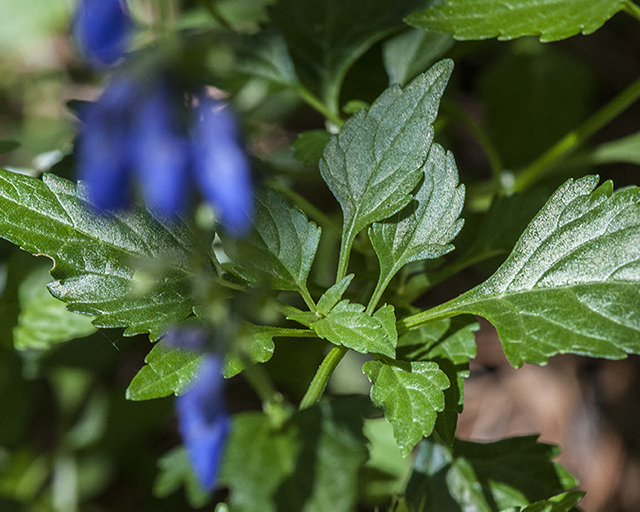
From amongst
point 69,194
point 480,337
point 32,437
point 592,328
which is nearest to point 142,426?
point 32,437

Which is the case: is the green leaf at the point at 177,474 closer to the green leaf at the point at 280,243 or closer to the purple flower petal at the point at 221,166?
the green leaf at the point at 280,243

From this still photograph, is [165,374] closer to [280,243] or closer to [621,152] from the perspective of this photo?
[280,243]

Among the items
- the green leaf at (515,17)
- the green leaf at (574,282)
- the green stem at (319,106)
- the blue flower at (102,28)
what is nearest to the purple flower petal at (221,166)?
the blue flower at (102,28)

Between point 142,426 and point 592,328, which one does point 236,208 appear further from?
point 142,426

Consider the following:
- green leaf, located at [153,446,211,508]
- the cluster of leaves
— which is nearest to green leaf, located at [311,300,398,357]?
the cluster of leaves

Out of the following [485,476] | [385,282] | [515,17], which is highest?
[515,17]

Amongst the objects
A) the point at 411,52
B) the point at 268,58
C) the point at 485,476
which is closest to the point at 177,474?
the point at 485,476
